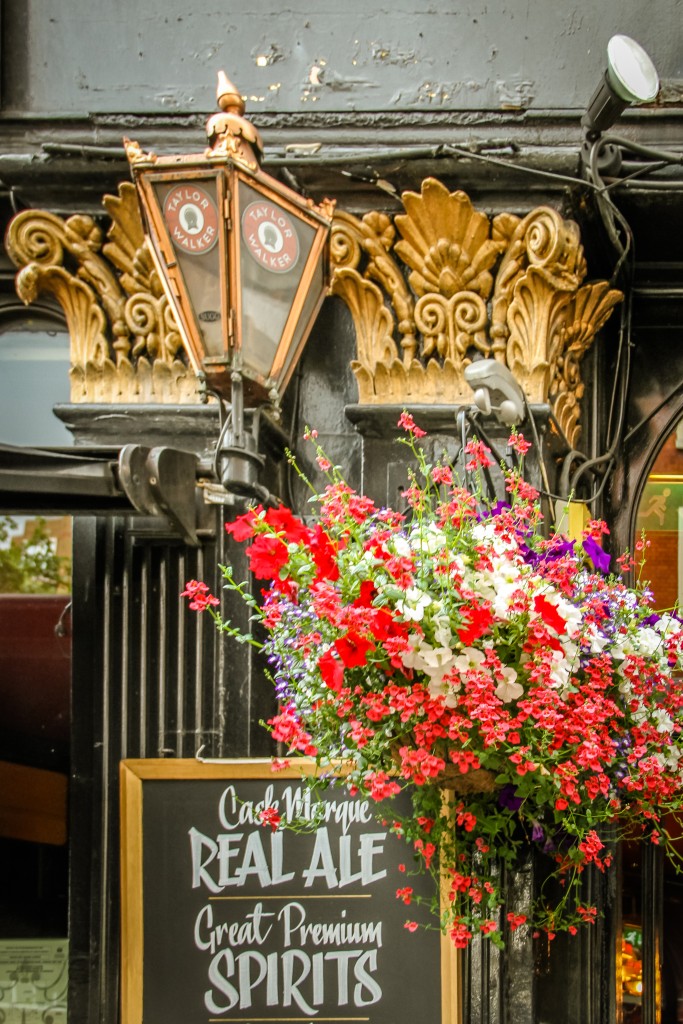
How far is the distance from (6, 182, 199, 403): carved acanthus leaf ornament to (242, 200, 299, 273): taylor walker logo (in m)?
0.81

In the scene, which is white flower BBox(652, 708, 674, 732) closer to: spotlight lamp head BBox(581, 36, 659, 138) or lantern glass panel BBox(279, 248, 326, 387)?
lantern glass panel BBox(279, 248, 326, 387)

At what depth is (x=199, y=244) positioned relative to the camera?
397 centimetres

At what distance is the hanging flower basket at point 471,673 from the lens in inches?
122

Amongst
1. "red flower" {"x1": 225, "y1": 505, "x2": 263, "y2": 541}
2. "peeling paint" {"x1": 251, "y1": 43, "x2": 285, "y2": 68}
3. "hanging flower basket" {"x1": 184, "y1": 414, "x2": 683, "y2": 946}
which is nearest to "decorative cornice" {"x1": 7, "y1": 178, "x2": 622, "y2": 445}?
"peeling paint" {"x1": 251, "y1": 43, "x2": 285, "y2": 68}

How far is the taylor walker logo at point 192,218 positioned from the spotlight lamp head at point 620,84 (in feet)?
5.21

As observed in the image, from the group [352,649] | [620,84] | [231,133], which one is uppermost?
[620,84]

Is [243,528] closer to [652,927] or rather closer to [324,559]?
[324,559]

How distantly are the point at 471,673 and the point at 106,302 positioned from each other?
251 cm

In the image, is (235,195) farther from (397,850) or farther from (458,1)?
(397,850)

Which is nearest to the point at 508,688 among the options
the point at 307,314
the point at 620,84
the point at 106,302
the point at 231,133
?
the point at 307,314

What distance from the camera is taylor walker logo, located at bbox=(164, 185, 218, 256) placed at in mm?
3934

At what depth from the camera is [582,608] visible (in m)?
3.31

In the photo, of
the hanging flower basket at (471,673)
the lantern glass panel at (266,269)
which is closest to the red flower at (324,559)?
the hanging flower basket at (471,673)

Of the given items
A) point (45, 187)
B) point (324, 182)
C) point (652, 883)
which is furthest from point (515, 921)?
point (45, 187)
